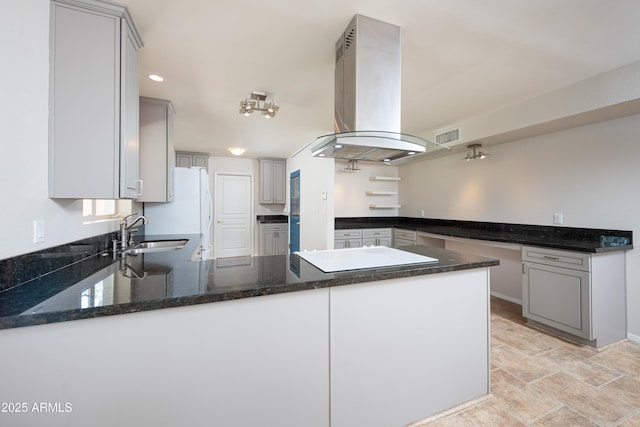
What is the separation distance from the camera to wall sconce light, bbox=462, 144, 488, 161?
11.8 ft

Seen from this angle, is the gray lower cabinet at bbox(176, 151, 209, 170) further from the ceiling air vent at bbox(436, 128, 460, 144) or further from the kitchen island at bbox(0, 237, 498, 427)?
the ceiling air vent at bbox(436, 128, 460, 144)

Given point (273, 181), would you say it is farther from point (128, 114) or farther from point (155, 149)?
point (128, 114)

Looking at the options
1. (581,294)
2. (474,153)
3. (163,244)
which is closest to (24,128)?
(163,244)

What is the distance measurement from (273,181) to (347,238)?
7.66 feet

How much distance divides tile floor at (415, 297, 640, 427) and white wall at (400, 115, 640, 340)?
71 centimetres

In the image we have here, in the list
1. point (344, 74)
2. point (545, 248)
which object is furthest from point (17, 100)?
point (545, 248)

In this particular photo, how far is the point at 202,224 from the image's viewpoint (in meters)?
3.39

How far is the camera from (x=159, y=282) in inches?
47.4

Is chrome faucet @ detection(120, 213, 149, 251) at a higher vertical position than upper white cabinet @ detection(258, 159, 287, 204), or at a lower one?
lower

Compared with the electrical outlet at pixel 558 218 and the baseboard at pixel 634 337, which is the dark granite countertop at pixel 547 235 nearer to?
the electrical outlet at pixel 558 218

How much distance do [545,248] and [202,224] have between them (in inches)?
150

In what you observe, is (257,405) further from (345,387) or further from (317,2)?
(317,2)

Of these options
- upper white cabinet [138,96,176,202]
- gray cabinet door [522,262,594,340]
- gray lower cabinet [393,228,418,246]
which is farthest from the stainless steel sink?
gray cabinet door [522,262,594,340]

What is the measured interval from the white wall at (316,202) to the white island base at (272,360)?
2177mm
